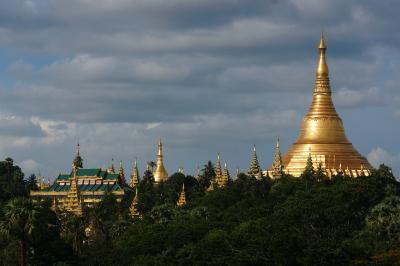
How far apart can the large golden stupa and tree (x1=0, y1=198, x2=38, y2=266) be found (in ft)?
231

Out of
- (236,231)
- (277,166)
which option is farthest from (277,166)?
(236,231)

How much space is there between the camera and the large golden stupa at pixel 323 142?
16025 cm

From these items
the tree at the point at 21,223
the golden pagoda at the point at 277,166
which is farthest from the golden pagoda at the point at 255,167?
the tree at the point at 21,223

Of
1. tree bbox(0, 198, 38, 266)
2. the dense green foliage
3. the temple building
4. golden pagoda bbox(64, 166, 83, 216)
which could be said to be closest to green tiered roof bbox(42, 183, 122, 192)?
the temple building

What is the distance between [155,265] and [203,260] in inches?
136

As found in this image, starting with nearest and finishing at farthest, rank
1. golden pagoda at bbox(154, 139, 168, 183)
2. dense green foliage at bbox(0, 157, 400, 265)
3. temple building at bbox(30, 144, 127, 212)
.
A: dense green foliage at bbox(0, 157, 400, 265) < temple building at bbox(30, 144, 127, 212) < golden pagoda at bbox(154, 139, 168, 183)

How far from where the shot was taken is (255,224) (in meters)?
101

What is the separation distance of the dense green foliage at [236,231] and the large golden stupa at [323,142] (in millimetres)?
25268

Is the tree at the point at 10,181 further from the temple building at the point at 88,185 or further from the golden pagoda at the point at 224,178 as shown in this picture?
the golden pagoda at the point at 224,178

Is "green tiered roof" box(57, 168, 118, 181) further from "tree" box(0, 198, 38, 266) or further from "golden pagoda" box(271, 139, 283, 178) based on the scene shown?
"tree" box(0, 198, 38, 266)

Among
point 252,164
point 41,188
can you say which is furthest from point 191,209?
point 41,188

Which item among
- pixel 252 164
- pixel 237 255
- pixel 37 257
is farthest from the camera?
pixel 252 164

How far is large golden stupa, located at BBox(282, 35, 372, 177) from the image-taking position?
526ft

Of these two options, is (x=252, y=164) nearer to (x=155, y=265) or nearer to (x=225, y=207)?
(x=225, y=207)
